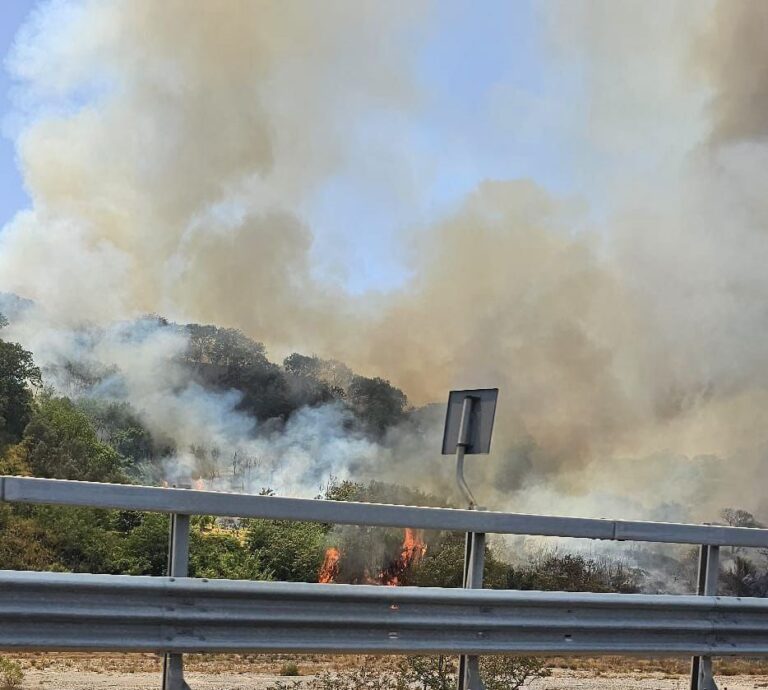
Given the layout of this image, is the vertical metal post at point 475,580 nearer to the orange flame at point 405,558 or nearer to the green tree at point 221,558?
the green tree at point 221,558

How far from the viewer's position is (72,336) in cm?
4288

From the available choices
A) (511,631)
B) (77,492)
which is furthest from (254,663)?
(77,492)

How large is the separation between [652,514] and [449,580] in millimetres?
35245

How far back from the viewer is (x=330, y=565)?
1055cm

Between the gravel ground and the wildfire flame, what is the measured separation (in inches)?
69.7

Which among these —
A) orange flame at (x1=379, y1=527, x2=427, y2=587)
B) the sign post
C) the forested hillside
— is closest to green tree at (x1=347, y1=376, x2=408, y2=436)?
the forested hillside

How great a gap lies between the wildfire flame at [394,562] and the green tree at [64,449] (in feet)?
56.0

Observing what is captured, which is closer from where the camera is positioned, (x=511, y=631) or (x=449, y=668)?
(x=511, y=631)

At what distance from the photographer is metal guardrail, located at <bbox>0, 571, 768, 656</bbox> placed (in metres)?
4.19

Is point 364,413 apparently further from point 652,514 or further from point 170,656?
point 170,656

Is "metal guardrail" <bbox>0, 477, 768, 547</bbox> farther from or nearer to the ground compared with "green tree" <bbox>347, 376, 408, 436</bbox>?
nearer to the ground

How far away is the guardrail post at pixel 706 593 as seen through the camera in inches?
220

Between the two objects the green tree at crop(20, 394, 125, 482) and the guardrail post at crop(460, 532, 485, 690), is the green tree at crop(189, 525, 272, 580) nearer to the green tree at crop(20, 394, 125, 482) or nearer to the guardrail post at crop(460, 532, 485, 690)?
the guardrail post at crop(460, 532, 485, 690)

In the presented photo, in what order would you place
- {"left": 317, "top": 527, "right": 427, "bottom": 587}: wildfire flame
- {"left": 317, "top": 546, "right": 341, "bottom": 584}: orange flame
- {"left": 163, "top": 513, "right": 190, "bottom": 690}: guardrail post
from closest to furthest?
{"left": 163, "top": 513, "right": 190, "bottom": 690}: guardrail post < {"left": 317, "top": 527, "right": 427, "bottom": 587}: wildfire flame < {"left": 317, "top": 546, "right": 341, "bottom": 584}: orange flame
